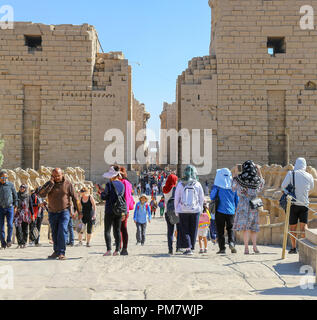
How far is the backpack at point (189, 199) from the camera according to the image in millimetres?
6285

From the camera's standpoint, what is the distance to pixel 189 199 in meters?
6.29

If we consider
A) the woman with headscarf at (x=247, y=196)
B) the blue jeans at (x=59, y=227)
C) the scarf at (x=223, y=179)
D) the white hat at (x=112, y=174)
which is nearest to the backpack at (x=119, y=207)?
the white hat at (x=112, y=174)

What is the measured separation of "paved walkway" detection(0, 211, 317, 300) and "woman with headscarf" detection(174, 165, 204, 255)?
1.52 feet

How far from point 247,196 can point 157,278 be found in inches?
99.2

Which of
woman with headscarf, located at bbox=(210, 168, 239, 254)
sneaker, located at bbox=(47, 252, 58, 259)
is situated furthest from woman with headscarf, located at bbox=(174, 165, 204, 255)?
sneaker, located at bbox=(47, 252, 58, 259)

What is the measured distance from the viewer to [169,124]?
45594mm

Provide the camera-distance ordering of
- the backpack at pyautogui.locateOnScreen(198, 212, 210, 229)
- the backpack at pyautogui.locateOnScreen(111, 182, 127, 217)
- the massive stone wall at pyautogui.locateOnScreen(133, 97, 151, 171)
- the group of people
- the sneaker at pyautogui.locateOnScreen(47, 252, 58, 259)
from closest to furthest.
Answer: the sneaker at pyautogui.locateOnScreen(47, 252, 58, 259), the group of people, the backpack at pyautogui.locateOnScreen(111, 182, 127, 217), the backpack at pyautogui.locateOnScreen(198, 212, 210, 229), the massive stone wall at pyautogui.locateOnScreen(133, 97, 151, 171)

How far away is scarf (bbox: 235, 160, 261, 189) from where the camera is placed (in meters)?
6.45

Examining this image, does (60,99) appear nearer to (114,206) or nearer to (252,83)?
(252,83)

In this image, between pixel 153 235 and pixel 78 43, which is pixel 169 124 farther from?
pixel 153 235

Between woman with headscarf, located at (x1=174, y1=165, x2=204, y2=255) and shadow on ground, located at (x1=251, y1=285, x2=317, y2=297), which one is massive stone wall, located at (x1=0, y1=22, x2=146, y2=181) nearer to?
woman with headscarf, located at (x1=174, y1=165, x2=204, y2=255)

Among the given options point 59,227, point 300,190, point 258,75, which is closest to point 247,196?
point 300,190

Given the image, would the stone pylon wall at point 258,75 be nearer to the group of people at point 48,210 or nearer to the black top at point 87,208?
the black top at point 87,208

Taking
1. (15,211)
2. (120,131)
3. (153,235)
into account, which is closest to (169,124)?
(120,131)
